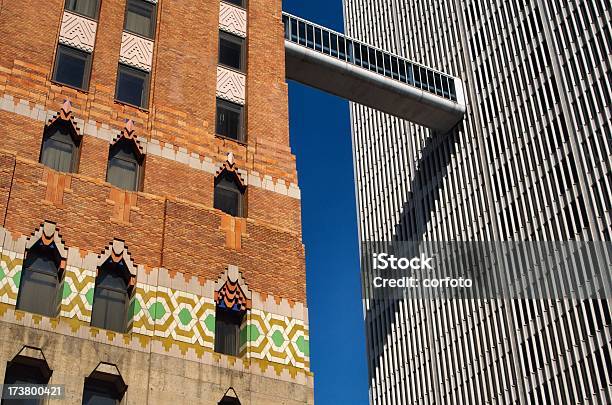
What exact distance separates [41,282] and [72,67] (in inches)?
350

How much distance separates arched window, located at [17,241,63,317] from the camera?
86.2ft

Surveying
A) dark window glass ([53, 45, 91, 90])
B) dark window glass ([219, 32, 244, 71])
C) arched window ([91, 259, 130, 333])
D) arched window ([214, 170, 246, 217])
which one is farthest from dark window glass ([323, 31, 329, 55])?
arched window ([91, 259, 130, 333])

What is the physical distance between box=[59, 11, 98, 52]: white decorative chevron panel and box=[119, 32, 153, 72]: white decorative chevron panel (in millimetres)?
1128

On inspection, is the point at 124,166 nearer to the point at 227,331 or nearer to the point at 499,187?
the point at 227,331

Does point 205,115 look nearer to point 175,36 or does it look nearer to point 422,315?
point 175,36

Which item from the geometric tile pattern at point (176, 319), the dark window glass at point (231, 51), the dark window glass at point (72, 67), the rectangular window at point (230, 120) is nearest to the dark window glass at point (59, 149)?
the dark window glass at point (72, 67)

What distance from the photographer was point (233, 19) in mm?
37594

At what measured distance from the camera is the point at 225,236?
98.9 ft

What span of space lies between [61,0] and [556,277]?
40091mm

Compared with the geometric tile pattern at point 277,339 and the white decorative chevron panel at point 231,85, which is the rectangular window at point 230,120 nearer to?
the white decorative chevron panel at point 231,85

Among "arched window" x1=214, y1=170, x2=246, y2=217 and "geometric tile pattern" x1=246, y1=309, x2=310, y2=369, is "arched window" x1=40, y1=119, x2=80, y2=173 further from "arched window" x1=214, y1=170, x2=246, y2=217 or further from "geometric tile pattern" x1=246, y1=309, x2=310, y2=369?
"geometric tile pattern" x1=246, y1=309, x2=310, y2=369

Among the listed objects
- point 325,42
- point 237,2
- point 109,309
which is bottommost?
point 109,309

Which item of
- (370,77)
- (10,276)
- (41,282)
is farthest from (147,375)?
(370,77)

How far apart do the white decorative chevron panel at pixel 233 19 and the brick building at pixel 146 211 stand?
51cm
